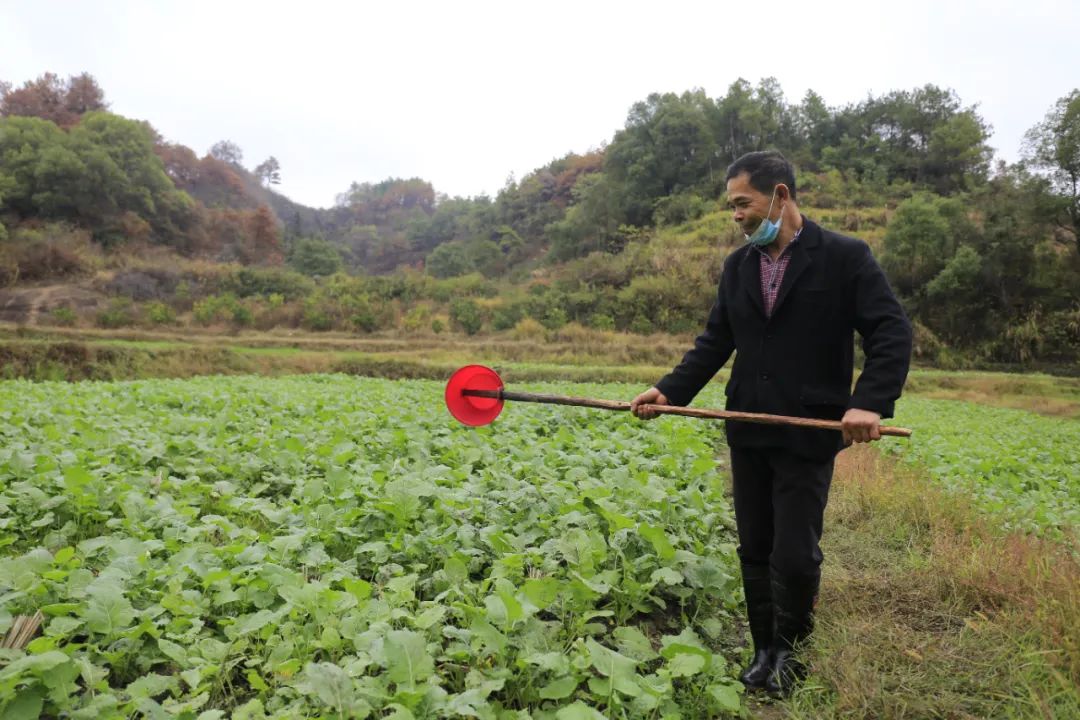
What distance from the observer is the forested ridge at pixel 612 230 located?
30.1 metres

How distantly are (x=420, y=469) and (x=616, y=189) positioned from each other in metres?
51.1

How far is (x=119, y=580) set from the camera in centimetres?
260

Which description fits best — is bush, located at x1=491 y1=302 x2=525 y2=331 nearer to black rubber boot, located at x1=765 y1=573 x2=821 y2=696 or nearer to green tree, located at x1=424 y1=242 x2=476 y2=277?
green tree, located at x1=424 y1=242 x2=476 y2=277

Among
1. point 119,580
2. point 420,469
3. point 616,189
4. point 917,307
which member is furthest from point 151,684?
point 616,189

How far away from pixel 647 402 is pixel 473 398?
0.95 meters

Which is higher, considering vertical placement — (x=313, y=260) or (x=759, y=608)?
(x=313, y=260)

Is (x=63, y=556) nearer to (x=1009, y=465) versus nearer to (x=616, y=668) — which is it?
(x=616, y=668)

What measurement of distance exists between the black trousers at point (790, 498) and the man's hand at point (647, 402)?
43cm

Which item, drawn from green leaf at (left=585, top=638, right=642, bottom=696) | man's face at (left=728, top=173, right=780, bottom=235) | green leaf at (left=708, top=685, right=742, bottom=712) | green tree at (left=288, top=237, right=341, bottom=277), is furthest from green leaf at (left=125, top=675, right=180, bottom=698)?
green tree at (left=288, top=237, right=341, bottom=277)

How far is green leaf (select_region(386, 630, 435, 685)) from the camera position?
203cm

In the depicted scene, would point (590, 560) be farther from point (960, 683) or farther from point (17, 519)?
point (17, 519)

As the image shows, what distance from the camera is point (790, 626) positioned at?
264 cm

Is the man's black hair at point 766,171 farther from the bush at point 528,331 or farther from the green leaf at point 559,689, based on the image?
the bush at point 528,331

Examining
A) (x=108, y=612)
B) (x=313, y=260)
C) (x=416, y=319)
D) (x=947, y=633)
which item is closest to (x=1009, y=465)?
(x=947, y=633)
